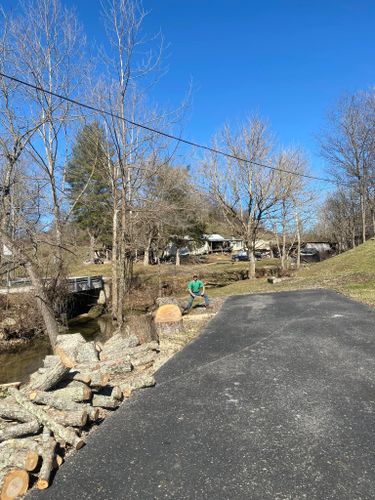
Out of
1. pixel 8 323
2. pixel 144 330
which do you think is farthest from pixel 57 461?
pixel 8 323

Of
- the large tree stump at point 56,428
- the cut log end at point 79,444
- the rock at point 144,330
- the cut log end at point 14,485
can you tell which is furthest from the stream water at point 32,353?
the cut log end at point 14,485

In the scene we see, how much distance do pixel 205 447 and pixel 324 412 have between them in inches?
70.2

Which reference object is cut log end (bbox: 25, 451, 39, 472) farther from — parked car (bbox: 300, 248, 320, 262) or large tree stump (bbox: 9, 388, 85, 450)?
parked car (bbox: 300, 248, 320, 262)

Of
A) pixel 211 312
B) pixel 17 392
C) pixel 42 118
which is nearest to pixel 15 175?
pixel 42 118

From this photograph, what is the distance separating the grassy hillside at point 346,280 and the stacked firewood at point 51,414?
400 inches

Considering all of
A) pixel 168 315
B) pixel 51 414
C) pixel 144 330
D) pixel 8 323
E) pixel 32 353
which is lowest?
pixel 32 353

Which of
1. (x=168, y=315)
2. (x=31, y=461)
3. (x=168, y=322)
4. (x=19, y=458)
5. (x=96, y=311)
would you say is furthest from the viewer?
(x=96, y=311)

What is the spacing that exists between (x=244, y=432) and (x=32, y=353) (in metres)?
12.5

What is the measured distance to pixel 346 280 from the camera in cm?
1948

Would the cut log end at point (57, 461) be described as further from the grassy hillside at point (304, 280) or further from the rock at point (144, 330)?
the grassy hillside at point (304, 280)

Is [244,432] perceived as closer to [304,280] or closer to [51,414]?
[51,414]

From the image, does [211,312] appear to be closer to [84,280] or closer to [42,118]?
[42,118]

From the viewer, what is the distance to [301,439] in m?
4.41

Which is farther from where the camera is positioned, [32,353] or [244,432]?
[32,353]
